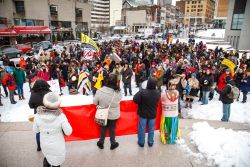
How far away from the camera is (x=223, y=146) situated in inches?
186

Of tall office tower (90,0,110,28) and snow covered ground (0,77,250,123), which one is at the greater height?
tall office tower (90,0,110,28)

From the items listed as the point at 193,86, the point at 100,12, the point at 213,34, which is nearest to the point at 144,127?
the point at 193,86

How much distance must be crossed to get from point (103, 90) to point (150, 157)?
1831 millimetres

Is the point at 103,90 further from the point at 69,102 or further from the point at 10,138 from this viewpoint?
the point at 69,102

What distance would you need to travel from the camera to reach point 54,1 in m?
50.3

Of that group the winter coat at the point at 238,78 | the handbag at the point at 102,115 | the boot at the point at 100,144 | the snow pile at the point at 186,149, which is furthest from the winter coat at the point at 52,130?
the winter coat at the point at 238,78

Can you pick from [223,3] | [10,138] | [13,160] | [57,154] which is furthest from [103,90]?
[223,3]

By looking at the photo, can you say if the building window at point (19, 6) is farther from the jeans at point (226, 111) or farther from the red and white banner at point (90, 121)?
the jeans at point (226, 111)

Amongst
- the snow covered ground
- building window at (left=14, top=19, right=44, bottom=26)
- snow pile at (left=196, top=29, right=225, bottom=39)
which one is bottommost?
the snow covered ground

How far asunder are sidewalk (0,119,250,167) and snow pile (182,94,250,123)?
2490 mm

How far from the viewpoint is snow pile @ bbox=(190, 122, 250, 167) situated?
4312 mm

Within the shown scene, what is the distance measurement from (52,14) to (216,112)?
2001 inches

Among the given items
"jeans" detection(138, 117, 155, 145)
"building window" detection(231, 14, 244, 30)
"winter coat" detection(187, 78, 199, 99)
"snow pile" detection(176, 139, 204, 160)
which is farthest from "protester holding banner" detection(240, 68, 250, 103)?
"building window" detection(231, 14, 244, 30)

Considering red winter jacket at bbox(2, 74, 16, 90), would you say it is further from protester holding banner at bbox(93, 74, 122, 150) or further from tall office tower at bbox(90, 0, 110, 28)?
tall office tower at bbox(90, 0, 110, 28)
